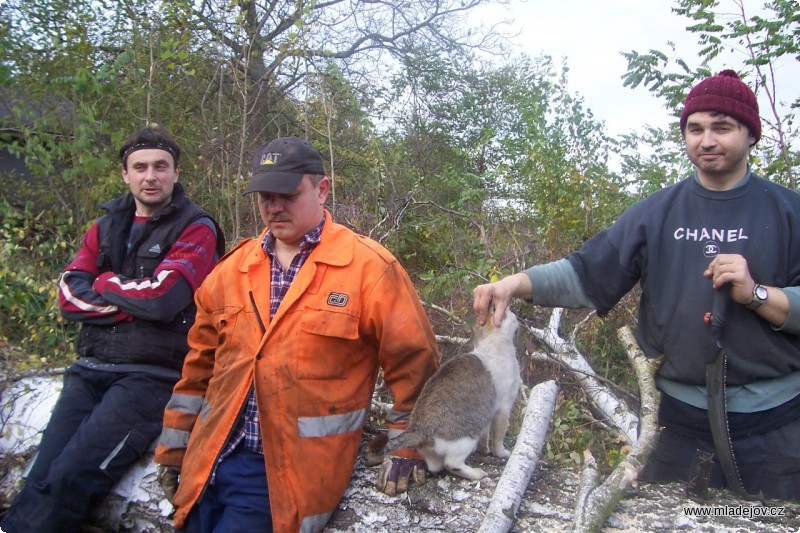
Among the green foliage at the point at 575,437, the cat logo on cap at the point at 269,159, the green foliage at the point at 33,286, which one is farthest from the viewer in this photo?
the green foliage at the point at 33,286

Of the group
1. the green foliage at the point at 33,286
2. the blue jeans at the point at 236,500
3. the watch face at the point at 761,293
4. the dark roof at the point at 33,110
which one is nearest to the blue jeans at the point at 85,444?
the blue jeans at the point at 236,500

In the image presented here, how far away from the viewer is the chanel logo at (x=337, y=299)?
101 inches

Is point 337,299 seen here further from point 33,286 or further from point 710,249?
point 33,286

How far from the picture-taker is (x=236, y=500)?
251 centimetres

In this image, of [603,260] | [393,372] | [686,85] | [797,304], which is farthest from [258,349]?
[686,85]

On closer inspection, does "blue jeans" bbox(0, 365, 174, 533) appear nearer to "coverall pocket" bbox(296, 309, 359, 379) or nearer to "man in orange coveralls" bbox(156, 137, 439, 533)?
"man in orange coveralls" bbox(156, 137, 439, 533)

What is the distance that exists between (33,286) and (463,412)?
5191 mm

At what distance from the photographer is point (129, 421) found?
308cm

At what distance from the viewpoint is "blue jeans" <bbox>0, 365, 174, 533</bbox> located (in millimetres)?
2832

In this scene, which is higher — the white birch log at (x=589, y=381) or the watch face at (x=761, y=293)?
the watch face at (x=761, y=293)

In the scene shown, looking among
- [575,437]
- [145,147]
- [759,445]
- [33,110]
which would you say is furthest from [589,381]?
[33,110]

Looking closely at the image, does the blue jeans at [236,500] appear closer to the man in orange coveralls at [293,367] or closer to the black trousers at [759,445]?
the man in orange coveralls at [293,367]

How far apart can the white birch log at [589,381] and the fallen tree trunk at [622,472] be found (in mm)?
994

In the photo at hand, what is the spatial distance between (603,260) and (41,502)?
9.40 feet
